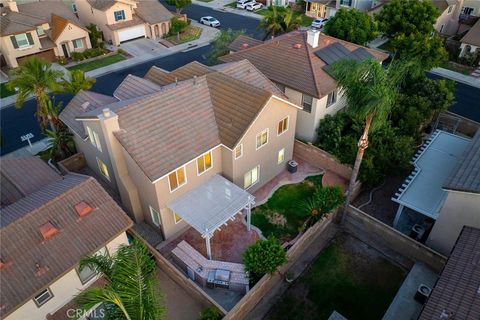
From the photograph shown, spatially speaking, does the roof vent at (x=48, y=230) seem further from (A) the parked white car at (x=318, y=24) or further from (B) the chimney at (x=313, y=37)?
(A) the parked white car at (x=318, y=24)

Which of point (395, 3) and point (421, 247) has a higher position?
point (395, 3)

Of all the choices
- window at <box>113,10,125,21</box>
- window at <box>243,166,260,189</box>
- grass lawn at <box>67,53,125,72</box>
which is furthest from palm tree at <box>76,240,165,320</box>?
window at <box>113,10,125,21</box>

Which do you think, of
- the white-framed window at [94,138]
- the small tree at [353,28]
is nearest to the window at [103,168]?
the white-framed window at [94,138]

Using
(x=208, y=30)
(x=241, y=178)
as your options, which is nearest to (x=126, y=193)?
(x=241, y=178)

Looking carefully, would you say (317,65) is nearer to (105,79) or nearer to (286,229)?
(286,229)

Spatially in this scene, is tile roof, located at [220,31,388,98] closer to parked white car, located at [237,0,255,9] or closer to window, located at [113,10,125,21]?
window, located at [113,10,125,21]

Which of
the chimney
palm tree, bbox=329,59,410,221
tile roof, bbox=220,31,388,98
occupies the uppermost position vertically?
palm tree, bbox=329,59,410,221
